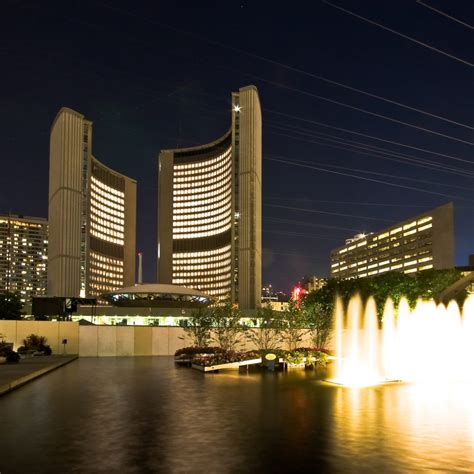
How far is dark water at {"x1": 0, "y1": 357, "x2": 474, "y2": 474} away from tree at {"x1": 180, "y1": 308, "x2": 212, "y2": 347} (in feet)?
67.9

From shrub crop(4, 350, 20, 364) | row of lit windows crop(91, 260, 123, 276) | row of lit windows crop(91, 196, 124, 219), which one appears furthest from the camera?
row of lit windows crop(91, 260, 123, 276)

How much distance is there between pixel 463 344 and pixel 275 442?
27.9 m

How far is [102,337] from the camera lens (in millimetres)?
48594

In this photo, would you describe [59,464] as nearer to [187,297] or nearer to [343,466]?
[343,466]

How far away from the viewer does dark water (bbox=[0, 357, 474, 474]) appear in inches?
412

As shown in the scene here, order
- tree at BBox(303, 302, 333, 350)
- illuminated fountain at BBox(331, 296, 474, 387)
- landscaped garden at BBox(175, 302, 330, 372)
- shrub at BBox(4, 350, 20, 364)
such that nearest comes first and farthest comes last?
1. illuminated fountain at BBox(331, 296, 474, 387)
2. landscaped garden at BBox(175, 302, 330, 372)
3. shrub at BBox(4, 350, 20, 364)
4. tree at BBox(303, 302, 333, 350)

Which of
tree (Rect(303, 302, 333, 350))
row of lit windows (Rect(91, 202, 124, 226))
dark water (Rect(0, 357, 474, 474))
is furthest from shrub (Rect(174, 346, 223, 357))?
row of lit windows (Rect(91, 202, 124, 226))

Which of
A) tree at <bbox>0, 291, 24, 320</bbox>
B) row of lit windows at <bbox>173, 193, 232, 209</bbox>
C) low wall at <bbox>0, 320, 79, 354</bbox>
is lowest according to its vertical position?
low wall at <bbox>0, 320, 79, 354</bbox>

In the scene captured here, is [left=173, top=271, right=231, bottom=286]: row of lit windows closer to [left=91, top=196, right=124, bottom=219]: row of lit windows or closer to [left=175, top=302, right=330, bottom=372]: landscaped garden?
[left=91, top=196, right=124, bottom=219]: row of lit windows

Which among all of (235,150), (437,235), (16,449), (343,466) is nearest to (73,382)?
(16,449)

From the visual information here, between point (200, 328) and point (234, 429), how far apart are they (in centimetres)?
3171

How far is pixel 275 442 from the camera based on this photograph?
1242cm

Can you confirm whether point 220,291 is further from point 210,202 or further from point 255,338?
point 255,338

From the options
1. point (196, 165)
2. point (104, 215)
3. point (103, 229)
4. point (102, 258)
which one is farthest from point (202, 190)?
point (102, 258)
